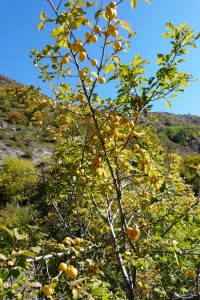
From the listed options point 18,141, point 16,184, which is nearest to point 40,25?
point 16,184

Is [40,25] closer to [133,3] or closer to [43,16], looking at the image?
[43,16]

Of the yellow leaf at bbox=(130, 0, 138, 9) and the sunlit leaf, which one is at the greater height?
the yellow leaf at bbox=(130, 0, 138, 9)

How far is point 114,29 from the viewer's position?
1.73 m

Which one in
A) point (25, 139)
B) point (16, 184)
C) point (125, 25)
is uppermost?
point (25, 139)

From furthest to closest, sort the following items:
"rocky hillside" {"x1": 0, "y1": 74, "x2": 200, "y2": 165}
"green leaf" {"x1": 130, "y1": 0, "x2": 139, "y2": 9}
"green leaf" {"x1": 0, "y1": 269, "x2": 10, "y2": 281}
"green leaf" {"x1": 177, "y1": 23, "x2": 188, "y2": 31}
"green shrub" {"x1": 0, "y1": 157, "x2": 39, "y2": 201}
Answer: "rocky hillside" {"x1": 0, "y1": 74, "x2": 200, "y2": 165}, "green shrub" {"x1": 0, "y1": 157, "x2": 39, "y2": 201}, "green leaf" {"x1": 177, "y1": 23, "x2": 188, "y2": 31}, "green leaf" {"x1": 130, "y1": 0, "x2": 139, "y2": 9}, "green leaf" {"x1": 0, "y1": 269, "x2": 10, "y2": 281}

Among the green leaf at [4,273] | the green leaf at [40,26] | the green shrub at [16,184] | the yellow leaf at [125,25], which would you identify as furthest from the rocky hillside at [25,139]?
the green leaf at [4,273]

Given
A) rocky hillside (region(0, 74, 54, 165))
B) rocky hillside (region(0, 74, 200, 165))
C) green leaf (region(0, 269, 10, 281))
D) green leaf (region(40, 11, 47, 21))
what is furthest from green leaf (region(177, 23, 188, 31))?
rocky hillside (region(0, 74, 54, 165))

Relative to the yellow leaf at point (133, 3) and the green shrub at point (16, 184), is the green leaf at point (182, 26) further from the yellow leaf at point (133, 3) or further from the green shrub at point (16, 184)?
the green shrub at point (16, 184)

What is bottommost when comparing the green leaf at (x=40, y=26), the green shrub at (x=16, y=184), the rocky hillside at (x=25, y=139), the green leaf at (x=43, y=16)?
the green shrub at (x=16, y=184)

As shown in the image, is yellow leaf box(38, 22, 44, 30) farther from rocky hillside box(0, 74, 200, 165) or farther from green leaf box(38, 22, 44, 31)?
rocky hillside box(0, 74, 200, 165)

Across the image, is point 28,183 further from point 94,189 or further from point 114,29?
point 114,29

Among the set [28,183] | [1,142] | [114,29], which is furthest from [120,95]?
[1,142]

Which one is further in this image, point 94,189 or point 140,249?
point 94,189

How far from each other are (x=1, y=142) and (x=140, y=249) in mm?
17764
